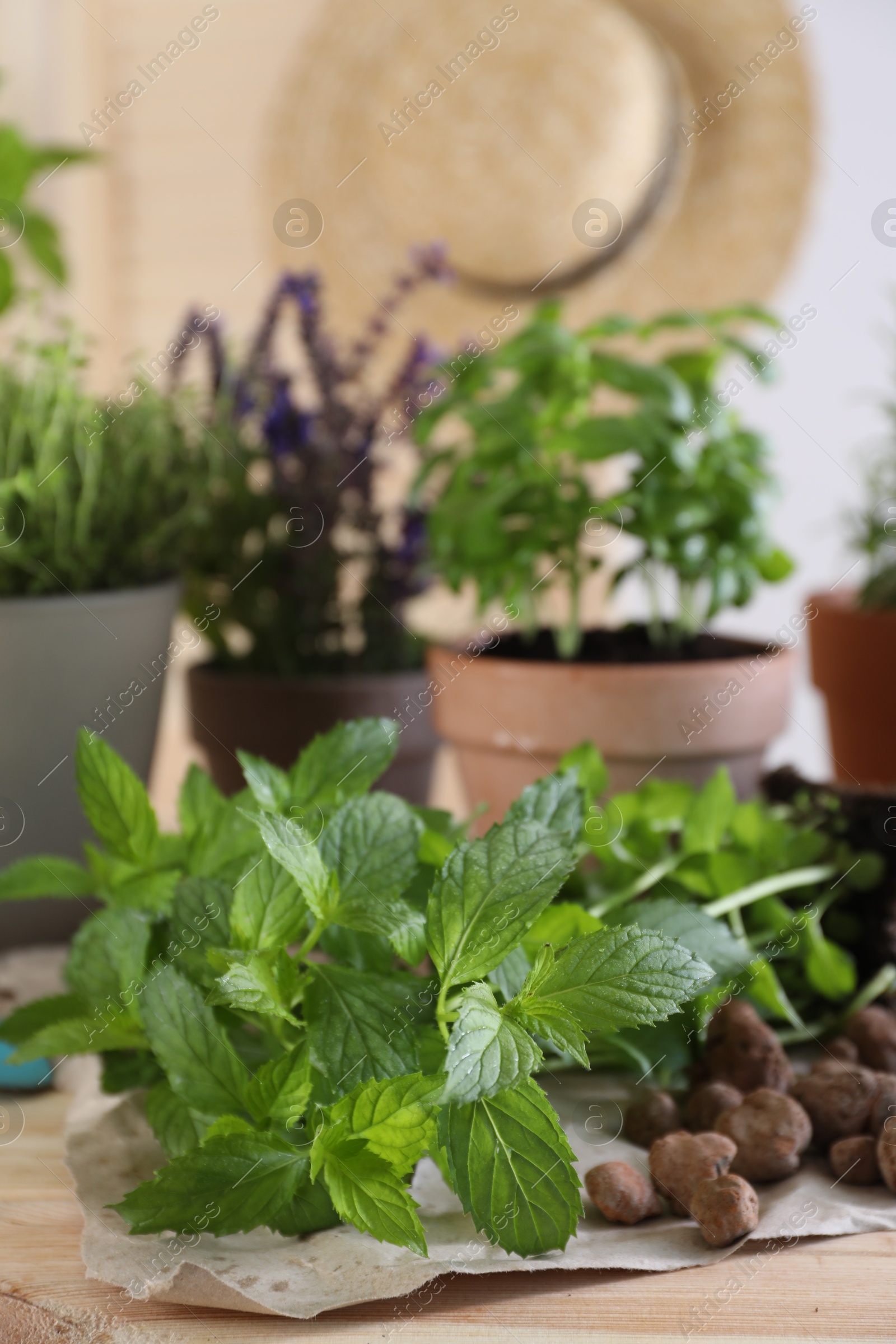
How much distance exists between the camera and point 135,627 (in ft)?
2.32

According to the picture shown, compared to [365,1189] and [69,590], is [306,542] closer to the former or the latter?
[69,590]

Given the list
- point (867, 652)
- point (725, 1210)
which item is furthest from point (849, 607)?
point (725, 1210)

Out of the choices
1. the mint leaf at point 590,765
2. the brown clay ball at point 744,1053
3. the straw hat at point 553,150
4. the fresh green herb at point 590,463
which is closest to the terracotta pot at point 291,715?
the fresh green herb at point 590,463

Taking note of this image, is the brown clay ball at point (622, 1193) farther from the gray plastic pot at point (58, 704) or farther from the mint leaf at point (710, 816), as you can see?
the gray plastic pot at point (58, 704)

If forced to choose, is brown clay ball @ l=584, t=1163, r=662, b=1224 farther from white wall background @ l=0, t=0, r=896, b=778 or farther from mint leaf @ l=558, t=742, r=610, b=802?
white wall background @ l=0, t=0, r=896, b=778

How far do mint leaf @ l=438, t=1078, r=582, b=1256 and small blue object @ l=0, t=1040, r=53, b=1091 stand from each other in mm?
250

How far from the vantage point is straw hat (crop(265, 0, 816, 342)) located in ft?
4.71

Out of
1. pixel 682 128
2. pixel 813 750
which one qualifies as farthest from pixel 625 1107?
pixel 682 128

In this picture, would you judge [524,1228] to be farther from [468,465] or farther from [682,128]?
[682,128]

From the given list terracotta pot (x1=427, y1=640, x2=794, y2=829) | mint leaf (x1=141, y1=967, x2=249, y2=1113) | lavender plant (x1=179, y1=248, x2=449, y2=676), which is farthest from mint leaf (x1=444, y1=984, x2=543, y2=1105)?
lavender plant (x1=179, y1=248, x2=449, y2=676)

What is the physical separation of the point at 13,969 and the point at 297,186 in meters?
1.20

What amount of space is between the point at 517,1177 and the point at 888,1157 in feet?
0.51

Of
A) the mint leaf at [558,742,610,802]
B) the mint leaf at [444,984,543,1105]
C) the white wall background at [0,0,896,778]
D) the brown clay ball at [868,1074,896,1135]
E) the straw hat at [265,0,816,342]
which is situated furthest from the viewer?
the white wall background at [0,0,896,778]

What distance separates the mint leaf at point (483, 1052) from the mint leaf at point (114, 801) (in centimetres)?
19
